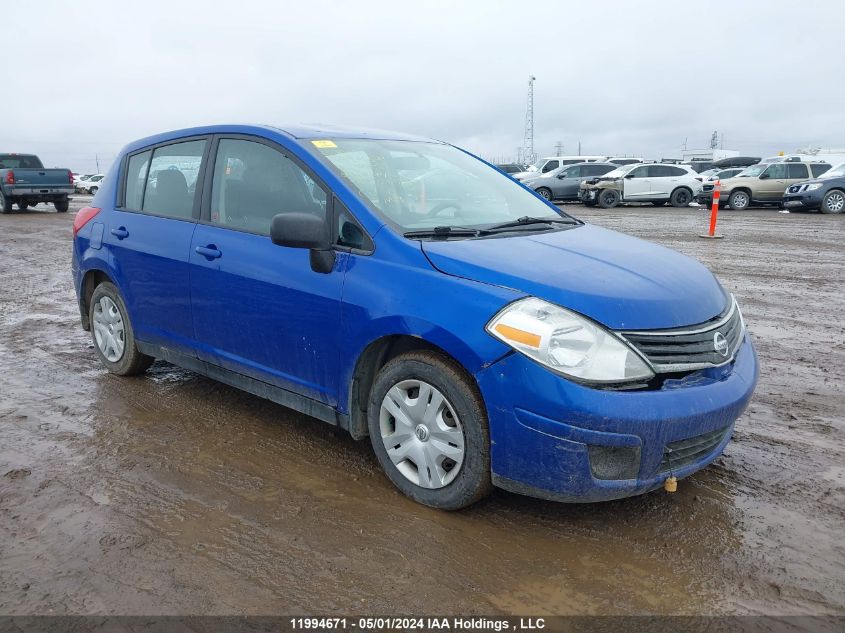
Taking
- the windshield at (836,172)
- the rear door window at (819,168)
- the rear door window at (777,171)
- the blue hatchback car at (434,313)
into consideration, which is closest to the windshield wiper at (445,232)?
the blue hatchback car at (434,313)

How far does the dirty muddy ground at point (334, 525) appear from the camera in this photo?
2.59m

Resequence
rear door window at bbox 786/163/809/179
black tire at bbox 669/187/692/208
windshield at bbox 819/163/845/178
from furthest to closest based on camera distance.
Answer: black tire at bbox 669/187/692/208 < rear door window at bbox 786/163/809/179 < windshield at bbox 819/163/845/178

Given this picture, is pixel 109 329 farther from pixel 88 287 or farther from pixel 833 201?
pixel 833 201

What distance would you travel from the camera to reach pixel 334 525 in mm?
3080

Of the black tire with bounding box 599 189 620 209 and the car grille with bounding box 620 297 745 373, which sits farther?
the black tire with bounding box 599 189 620 209

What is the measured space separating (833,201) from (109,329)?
22305 millimetres

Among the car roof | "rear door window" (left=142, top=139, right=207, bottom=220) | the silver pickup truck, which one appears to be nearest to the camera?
the car roof

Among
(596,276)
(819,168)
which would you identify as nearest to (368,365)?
(596,276)

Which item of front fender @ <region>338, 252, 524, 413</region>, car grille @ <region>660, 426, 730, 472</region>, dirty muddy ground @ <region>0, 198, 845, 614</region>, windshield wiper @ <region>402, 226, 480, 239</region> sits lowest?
dirty muddy ground @ <region>0, 198, 845, 614</region>

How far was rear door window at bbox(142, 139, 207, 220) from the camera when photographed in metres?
4.34

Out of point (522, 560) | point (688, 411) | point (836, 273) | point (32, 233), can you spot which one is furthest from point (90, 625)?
point (32, 233)

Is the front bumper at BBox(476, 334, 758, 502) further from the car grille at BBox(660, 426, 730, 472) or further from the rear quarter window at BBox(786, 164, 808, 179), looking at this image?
the rear quarter window at BBox(786, 164, 808, 179)

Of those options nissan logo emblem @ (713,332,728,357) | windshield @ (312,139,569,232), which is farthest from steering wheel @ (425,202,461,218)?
nissan logo emblem @ (713,332,728,357)

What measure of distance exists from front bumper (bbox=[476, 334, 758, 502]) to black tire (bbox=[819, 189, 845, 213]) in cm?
2171
